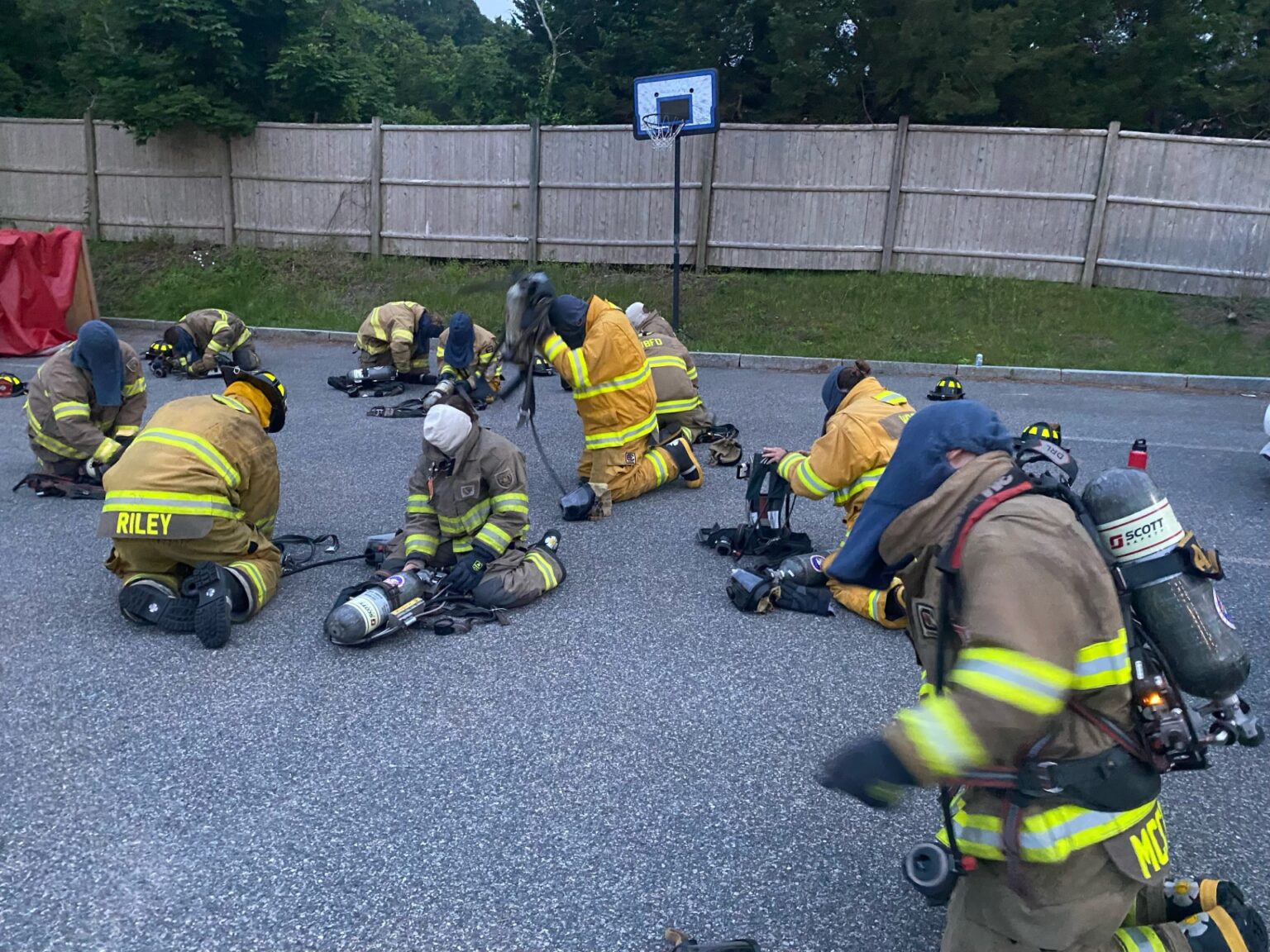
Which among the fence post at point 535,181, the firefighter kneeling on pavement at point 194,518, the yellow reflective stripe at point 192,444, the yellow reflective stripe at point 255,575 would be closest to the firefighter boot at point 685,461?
the firefighter kneeling on pavement at point 194,518

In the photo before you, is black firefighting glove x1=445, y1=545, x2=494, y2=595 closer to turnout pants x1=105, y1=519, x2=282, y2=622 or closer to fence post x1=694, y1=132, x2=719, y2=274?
turnout pants x1=105, y1=519, x2=282, y2=622

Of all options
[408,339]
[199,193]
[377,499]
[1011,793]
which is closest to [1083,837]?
[1011,793]

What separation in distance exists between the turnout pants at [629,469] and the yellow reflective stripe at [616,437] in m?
0.03

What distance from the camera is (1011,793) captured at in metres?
2.19

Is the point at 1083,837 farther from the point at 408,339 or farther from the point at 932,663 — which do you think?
the point at 408,339

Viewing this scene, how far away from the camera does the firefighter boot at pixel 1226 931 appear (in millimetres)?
2320

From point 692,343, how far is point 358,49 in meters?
11.2

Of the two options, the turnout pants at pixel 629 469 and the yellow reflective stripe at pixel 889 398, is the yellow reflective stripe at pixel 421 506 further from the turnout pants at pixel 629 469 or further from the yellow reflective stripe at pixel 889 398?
the yellow reflective stripe at pixel 889 398

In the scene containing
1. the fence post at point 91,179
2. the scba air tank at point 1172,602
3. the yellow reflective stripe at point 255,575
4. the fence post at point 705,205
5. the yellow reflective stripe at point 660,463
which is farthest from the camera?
the fence post at point 91,179

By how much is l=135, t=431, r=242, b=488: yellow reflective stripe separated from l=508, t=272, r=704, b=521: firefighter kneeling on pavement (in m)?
2.29

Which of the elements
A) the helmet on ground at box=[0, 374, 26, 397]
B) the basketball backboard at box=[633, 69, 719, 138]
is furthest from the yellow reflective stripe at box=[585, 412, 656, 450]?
→ the helmet on ground at box=[0, 374, 26, 397]

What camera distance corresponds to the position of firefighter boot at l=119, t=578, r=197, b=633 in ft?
15.3

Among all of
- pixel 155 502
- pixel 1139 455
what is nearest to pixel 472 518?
pixel 155 502

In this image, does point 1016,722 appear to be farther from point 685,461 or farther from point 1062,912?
point 685,461
